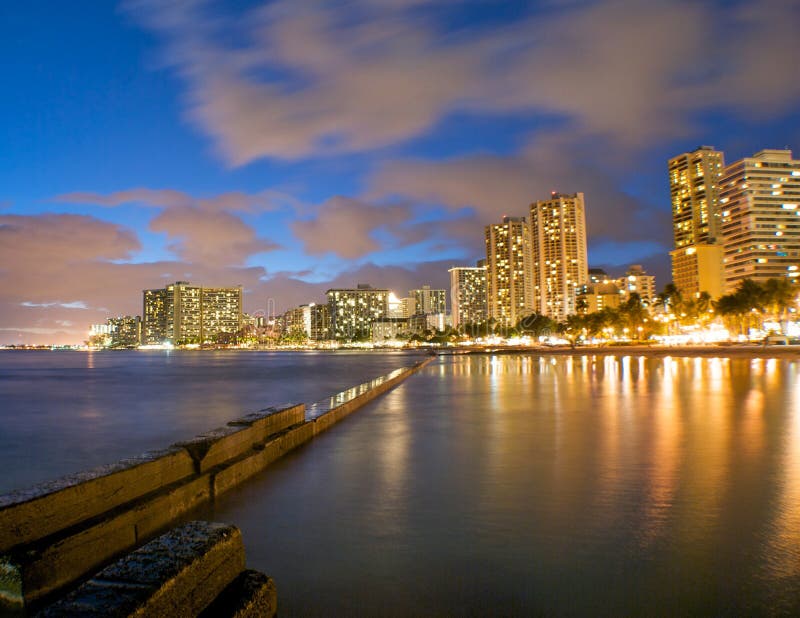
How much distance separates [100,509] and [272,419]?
227 inches

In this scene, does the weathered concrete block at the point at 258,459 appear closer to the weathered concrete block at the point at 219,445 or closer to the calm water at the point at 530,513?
the weathered concrete block at the point at 219,445

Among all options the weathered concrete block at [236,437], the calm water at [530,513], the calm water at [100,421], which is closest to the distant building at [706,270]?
the calm water at [100,421]

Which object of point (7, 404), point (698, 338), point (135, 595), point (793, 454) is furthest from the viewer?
point (698, 338)

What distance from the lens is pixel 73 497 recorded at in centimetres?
483

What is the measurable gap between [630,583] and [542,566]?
2.29 feet

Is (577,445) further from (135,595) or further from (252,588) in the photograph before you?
(135,595)

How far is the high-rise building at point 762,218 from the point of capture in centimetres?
18112

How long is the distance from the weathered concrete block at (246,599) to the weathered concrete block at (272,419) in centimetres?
632

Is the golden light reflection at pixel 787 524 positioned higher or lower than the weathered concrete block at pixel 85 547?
lower

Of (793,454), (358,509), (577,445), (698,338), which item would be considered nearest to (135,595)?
(358,509)

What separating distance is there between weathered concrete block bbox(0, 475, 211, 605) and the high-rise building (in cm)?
20686

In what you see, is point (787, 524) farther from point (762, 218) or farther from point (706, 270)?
point (762, 218)

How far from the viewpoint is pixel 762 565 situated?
16.1ft

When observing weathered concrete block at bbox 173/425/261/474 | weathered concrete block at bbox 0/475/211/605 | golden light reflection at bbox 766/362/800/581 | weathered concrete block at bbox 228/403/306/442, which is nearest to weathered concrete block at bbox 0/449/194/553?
weathered concrete block at bbox 0/475/211/605
